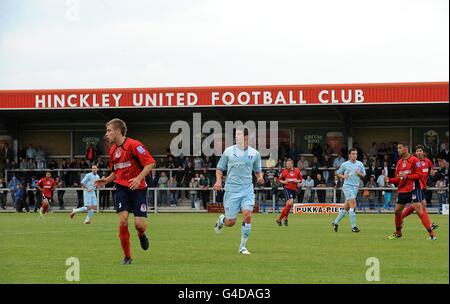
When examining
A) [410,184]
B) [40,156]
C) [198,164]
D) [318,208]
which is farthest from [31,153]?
[410,184]

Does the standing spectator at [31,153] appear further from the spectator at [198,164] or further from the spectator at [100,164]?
the spectator at [198,164]

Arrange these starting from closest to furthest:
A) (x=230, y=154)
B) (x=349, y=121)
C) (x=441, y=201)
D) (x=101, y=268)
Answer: (x=101, y=268) → (x=230, y=154) → (x=441, y=201) → (x=349, y=121)

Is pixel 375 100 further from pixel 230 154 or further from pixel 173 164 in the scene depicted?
pixel 230 154

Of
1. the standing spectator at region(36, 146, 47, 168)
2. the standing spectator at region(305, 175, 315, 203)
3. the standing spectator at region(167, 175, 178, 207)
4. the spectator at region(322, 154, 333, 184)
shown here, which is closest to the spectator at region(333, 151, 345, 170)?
the spectator at region(322, 154, 333, 184)

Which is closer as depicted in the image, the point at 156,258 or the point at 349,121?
the point at 156,258

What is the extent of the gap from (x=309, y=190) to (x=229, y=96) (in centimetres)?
608

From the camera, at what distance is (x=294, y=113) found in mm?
44719

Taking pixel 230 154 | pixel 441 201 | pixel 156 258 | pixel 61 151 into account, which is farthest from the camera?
pixel 61 151

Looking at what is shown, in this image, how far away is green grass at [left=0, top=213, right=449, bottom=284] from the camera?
12094mm

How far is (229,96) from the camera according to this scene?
137ft

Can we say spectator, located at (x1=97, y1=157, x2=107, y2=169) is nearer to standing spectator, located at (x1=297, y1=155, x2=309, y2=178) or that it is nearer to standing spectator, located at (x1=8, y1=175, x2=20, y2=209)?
standing spectator, located at (x1=8, y1=175, x2=20, y2=209)
